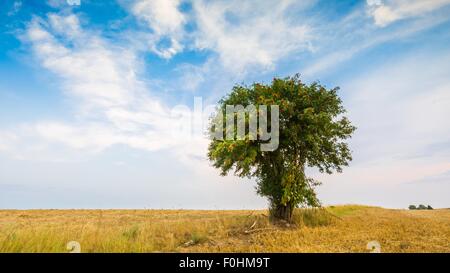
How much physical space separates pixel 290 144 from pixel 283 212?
4.41m

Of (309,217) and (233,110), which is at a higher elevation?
(233,110)

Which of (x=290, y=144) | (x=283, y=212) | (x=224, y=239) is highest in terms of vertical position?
(x=290, y=144)

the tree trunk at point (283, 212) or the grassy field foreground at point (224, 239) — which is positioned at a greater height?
the tree trunk at point (283, 212)

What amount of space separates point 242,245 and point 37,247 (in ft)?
25.9

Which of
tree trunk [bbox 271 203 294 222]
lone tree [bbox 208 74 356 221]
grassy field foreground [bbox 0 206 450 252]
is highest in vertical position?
lone tree [bbox 208 74 356 221]

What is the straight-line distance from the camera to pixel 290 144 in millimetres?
21688

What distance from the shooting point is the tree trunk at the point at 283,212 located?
21.5 m

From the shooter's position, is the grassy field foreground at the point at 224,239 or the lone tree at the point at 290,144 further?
the lone tree at the point at 290,144

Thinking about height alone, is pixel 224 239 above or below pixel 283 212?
below

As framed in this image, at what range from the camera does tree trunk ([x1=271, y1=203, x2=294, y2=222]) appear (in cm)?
2145

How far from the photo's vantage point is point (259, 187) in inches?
905

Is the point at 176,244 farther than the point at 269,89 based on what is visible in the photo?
No
